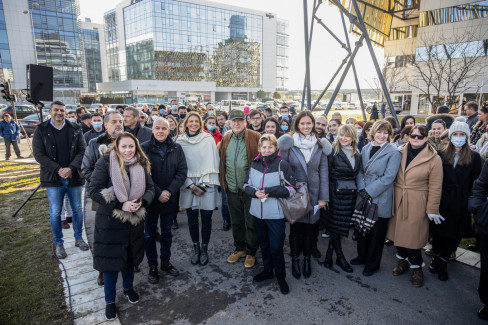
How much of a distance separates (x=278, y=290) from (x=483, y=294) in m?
2.23

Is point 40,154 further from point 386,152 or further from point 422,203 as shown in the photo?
point 422,203

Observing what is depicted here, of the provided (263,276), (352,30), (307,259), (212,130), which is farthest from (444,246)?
(352,30)

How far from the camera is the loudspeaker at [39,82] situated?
5848mm

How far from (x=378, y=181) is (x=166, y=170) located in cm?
277

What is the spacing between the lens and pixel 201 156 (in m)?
4.03

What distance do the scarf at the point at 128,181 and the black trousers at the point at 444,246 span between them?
156 inches

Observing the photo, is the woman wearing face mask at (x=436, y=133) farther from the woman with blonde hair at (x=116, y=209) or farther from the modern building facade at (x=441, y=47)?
the modern building facade at (x=441, y=47)

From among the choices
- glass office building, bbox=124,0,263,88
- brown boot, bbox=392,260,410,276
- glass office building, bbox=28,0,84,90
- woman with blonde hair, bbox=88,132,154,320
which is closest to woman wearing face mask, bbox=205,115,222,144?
woman with blonde hair, bbox=88,132,154,320

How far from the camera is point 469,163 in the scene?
352 cm

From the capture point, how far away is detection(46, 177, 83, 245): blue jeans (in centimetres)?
425

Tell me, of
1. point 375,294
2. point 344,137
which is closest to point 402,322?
point 375,294

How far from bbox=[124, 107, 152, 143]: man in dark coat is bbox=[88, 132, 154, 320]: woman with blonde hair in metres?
1.56

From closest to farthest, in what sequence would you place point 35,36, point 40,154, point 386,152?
1. point 386,152
2. point 40,154
3. point 35,36

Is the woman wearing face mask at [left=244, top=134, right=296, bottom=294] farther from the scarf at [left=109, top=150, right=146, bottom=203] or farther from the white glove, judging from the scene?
the white glove
